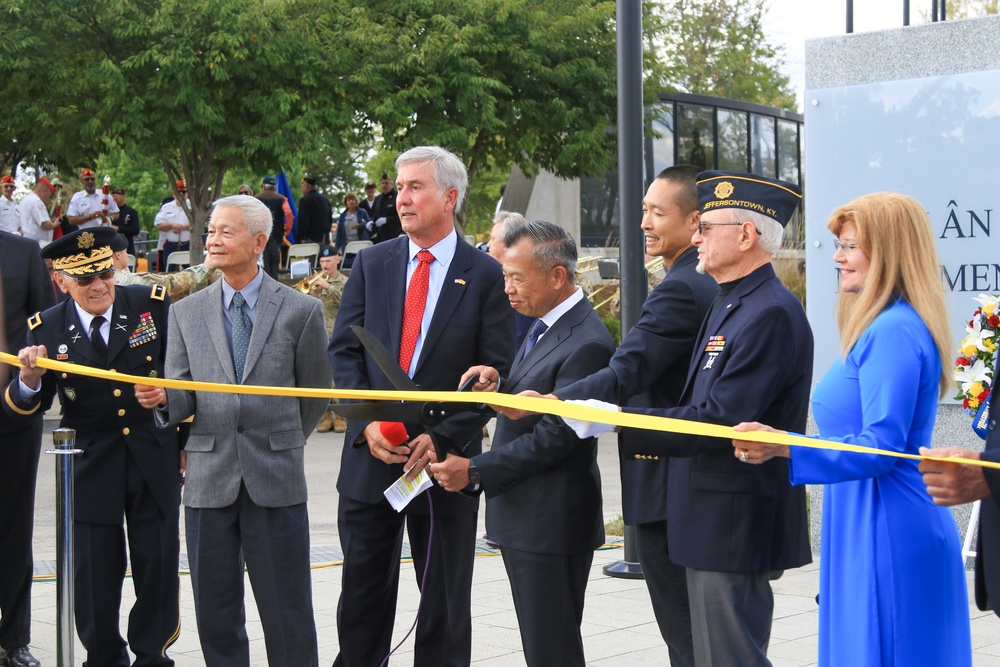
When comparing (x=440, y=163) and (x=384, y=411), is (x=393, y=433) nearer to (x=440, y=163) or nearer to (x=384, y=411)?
(x=384, y=411)

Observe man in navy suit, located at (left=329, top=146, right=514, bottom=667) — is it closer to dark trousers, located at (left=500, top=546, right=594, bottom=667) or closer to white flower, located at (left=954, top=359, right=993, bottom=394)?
dark trousers, located at (left=500, top=546, right=594, bottom=667)

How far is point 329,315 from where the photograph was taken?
15312 millimetres

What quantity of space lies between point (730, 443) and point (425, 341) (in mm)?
1595

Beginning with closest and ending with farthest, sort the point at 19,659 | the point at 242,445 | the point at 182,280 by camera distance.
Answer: the point at 242,445 → the point at 19,659 → the point at 182,280

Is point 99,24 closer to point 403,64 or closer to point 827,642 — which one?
point 403,64

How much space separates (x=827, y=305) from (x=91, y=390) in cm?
472

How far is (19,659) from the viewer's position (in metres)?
5.46

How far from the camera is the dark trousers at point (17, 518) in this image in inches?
220

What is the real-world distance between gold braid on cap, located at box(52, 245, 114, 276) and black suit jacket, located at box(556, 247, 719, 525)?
2385mm

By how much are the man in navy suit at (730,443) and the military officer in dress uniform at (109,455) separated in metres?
2.38

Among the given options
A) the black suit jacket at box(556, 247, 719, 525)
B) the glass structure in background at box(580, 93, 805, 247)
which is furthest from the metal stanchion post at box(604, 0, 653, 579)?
the glass structure in background at box(580, 93, 805, 247)

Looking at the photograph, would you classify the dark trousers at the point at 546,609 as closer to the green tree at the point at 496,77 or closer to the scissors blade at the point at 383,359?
the scissors blade at the point at 383,359

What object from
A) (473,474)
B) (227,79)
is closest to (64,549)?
(473,474)

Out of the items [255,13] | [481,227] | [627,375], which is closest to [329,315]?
[255,13]
